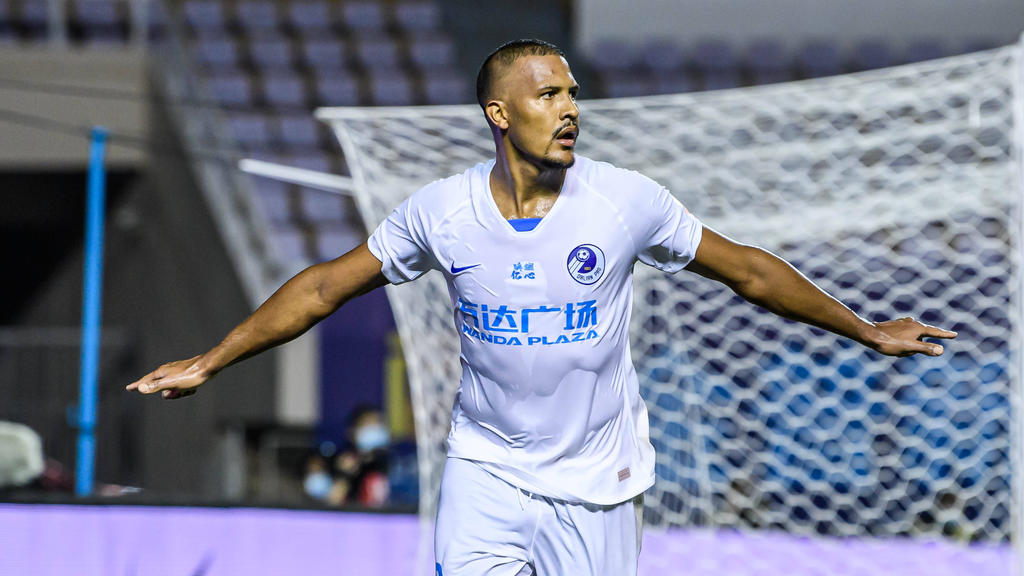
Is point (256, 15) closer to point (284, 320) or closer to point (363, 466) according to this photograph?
point (363, 466)

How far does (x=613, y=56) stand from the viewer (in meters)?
11.4

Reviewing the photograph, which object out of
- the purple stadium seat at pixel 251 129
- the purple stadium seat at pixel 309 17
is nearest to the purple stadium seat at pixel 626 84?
the purple stadium seat at pixel 309 17

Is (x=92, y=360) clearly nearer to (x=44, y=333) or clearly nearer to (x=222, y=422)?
(x=222, y=422)

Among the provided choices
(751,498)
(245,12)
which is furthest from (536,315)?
(245,12)

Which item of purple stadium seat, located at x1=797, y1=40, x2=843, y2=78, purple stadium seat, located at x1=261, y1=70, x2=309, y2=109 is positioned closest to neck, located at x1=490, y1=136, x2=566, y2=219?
purple stadium seat, located at x1=261, y1=70, x2=309, y2=109

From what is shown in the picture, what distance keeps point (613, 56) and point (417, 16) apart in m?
1.88

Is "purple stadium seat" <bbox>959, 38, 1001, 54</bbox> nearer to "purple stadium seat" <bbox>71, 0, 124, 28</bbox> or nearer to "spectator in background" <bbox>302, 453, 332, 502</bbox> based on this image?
"spectator in background" <bbox>302, 453, 332, 502</bbox>

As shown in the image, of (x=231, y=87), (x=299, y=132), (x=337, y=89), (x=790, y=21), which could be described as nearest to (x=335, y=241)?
(x=299, y=132)

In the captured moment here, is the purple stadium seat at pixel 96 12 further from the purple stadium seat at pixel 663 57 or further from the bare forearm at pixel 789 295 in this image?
the bare forearm at pixel 789 295

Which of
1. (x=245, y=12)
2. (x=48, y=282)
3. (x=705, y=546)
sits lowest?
(x=705, y=546)

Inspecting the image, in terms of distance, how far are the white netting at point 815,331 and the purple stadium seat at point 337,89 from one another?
14.2 feet

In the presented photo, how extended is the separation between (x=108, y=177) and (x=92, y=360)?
3.56 metres

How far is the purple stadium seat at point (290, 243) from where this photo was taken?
935cm

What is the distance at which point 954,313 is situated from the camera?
5891mm
